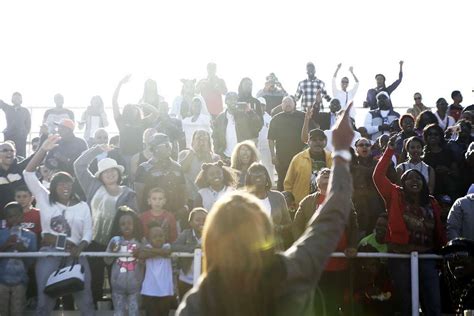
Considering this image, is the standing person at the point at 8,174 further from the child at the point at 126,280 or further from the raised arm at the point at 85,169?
the child at the point at 126,280

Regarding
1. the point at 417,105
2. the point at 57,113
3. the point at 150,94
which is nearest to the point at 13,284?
the point at 150,94

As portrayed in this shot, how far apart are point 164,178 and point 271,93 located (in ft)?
22.2

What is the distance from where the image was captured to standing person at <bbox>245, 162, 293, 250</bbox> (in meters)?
9.73

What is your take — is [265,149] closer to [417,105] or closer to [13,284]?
[417,105]

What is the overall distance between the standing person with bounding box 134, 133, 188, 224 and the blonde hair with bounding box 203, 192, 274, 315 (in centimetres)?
717

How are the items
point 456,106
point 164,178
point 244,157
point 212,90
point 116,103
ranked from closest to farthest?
point 244,157 < point 164,178 < point 116,103 < point 212,90 < point 456,106

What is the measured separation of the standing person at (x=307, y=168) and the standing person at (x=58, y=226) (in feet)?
9.22

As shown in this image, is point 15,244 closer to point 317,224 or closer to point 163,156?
point 163,156

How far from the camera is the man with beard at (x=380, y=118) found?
1667 centimetres

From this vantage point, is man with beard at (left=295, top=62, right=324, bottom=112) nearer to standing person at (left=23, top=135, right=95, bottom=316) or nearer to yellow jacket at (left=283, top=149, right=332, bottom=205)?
yellow jacket at (left=283, top=149, right=332, bottom=205)

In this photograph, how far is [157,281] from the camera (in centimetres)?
968

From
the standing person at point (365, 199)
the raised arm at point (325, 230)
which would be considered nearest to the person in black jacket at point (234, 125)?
the standing person at point (365, 199)

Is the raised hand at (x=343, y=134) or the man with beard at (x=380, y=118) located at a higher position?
the man with beard at (x=380, y=118)

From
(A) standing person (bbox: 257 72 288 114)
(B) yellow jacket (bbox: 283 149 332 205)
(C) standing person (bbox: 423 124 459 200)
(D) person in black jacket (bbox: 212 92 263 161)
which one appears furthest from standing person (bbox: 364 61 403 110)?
(B) yellow jacket (bbox: 283 149 332 205)
